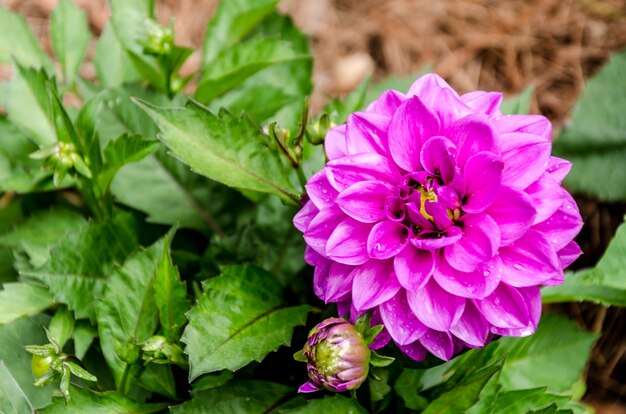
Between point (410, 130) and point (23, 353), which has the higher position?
point (410, 130)

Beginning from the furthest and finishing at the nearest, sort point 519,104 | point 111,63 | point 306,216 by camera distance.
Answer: point 111,63 < point 519,104 < point 306,216

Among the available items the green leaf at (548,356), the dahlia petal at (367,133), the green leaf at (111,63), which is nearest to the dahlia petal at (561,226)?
the dahlia petal at (367,133)

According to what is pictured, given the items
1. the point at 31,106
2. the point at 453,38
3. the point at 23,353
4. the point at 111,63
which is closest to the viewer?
the point at 23,353

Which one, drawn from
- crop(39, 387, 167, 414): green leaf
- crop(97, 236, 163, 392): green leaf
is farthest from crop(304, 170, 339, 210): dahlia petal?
crop(39, 387, 167, 414): green leaf

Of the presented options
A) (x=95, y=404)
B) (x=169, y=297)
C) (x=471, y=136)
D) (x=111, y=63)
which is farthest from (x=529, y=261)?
(x=111, y=63)

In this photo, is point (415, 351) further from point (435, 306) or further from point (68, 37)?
point (68, 37)

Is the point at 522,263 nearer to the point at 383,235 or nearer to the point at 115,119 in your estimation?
the point at 383,235

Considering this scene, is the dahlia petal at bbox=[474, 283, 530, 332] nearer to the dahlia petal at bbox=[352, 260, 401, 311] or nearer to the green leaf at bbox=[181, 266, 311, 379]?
the dahlia petal at bbox=[352, 260, 401, 311]
